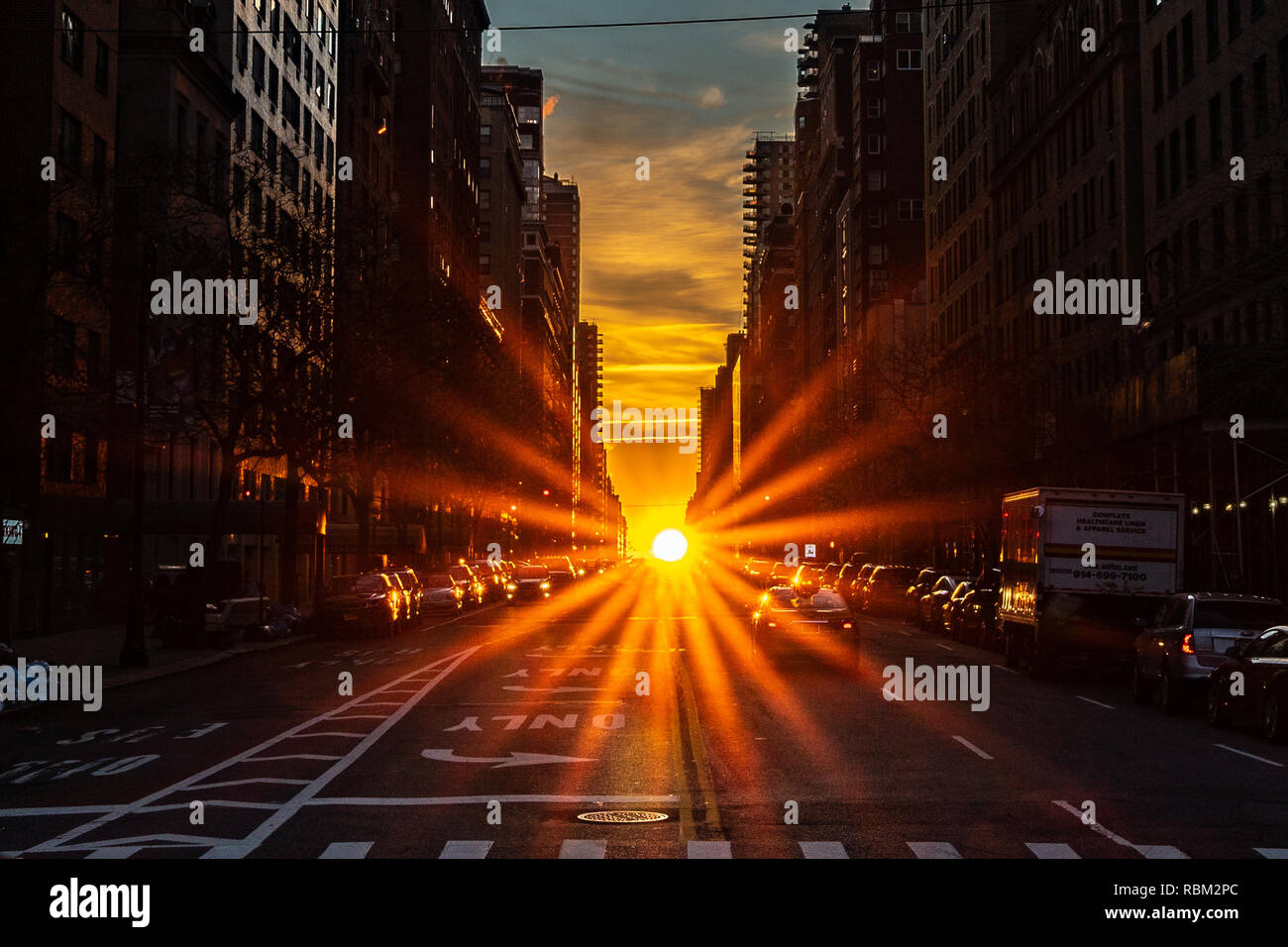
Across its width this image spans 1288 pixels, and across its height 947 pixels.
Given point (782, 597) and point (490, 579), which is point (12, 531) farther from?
point (490, 579)

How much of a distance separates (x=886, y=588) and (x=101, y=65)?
3276 cm

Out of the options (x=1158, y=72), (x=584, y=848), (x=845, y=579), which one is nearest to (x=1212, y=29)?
(x=1158, y=72)

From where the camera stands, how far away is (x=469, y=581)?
6725cm

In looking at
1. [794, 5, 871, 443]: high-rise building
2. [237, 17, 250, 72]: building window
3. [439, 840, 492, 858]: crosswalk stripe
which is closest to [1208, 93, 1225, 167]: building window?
[237, 17, 250, 72]: building window

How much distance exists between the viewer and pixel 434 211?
116062 mm

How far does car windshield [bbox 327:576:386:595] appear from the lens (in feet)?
147

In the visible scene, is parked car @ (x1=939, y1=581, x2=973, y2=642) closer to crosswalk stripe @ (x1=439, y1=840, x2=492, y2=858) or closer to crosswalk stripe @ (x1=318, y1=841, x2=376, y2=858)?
crosswalk stripe @ (x1=439, y1=840, x2=492, y2=858)

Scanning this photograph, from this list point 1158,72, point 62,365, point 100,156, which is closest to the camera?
point 62,365

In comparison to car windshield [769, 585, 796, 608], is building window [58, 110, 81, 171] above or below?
above

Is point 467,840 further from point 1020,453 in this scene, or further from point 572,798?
point 1020,453

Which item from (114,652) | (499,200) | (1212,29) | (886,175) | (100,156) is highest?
(499,200)

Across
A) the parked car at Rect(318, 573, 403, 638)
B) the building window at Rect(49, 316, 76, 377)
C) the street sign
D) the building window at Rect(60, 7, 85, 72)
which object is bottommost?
the parked car at Rect(318, 573, 403, 638)

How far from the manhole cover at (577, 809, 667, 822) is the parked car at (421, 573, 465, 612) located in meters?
46.1
